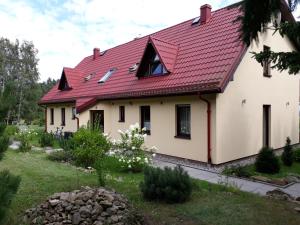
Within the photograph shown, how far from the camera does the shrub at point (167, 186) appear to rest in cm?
645

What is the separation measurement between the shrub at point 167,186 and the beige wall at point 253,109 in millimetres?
4479

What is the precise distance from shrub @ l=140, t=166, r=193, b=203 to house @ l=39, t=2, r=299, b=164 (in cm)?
418

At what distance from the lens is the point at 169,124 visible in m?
12.8

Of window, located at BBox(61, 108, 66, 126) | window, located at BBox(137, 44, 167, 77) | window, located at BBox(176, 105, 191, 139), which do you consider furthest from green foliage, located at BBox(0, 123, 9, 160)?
window, located at BBox(61, 108, 66, 126)

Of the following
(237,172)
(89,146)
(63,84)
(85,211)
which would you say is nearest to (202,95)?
(237,172)

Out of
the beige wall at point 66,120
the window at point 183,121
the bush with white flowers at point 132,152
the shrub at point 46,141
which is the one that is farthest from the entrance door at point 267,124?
the beige wall at point 66,120

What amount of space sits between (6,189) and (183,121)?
384 inches

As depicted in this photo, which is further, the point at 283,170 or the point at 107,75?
the point at 107,75

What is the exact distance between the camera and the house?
11.1 meters

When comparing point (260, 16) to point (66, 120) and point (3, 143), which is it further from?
point (66, 120)

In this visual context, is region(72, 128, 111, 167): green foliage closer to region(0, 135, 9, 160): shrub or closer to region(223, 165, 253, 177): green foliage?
region(223, 165, 253, 177): green foliage

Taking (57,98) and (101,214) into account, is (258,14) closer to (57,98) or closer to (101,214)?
(101,214)

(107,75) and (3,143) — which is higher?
(107,75)

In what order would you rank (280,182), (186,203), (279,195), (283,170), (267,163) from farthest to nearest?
1. (283,170)
2. (267,163)
3. (280,182)
4. (279,195)
5. (186,203)
